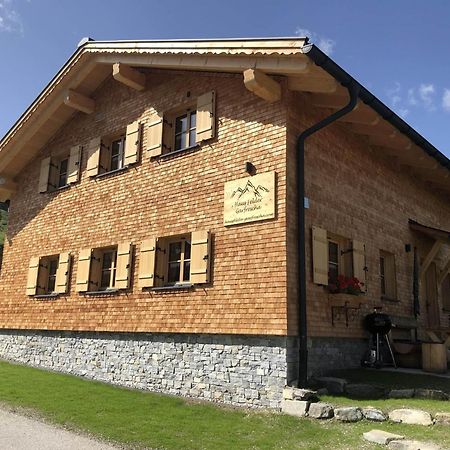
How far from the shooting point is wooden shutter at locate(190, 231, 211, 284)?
377 inches

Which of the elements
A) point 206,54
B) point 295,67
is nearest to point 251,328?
point 295,67

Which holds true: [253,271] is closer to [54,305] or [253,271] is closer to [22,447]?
[22,447]

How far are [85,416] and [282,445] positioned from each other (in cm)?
326

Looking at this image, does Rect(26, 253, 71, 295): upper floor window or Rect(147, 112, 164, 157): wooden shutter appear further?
Rect(26, 253, 71, 295): upper floor window

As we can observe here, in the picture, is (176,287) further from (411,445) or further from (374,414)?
(411,445)

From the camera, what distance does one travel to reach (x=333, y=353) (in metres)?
9.34

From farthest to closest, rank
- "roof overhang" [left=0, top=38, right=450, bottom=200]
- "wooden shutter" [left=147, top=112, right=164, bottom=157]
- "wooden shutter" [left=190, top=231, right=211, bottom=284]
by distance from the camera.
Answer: "wooden shutter" [left=147, top=112, right=164, bottom=157], "wooden shutter" [left=190, top=231, right=211, bottom=284], "roof overhang" [left=0, top=38, right=450, bottom=200]

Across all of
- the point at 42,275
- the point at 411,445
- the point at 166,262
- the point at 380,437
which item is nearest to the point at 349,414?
the point at 380,437

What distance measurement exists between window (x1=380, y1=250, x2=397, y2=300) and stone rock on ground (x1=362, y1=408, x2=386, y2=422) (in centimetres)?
515

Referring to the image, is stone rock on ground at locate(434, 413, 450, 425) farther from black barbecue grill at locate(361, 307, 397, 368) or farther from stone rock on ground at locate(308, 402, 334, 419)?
black barbecue grill at locate(361, 307, 397, 368)

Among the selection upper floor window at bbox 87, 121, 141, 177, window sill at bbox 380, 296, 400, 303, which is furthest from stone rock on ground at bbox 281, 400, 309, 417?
upper floor window at bbox 87, 121, 141, 177

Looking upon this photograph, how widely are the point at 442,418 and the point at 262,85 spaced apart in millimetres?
6080

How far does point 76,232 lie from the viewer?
43.3ft

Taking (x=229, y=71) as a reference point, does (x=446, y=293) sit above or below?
below
